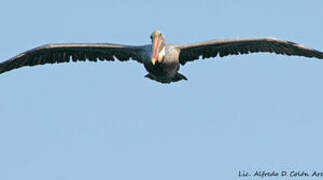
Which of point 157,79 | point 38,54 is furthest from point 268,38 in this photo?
point 38,54

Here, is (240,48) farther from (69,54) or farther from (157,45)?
(69,54)

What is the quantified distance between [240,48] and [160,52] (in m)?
2.79

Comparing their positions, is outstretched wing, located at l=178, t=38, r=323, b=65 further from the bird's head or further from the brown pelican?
the bird's head

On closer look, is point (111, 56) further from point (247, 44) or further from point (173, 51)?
point (247, 44)

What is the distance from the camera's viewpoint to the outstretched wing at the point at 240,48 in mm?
17281

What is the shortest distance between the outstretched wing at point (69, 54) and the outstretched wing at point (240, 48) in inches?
62.4

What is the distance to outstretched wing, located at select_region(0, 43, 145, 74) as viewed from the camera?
17797mm

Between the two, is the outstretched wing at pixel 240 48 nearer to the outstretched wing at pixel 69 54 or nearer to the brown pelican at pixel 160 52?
the brown pelican at pixel 160 52

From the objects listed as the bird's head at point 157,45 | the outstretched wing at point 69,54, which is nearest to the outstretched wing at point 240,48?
the bird's head at point 157,45

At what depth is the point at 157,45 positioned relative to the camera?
1619cm

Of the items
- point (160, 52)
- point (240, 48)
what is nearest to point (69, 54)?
point (160, 52)

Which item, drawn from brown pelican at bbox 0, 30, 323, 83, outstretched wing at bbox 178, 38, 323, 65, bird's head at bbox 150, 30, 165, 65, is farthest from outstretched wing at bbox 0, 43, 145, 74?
outstretched wing at bbox 178, 38, 323, 65

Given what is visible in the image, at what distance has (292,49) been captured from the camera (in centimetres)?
1759

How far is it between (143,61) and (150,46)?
19.3 inches
